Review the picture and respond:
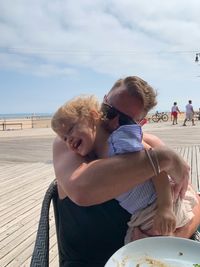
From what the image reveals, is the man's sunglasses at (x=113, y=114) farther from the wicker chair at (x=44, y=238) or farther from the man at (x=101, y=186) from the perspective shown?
the wicker chair at (x=44, y=238)

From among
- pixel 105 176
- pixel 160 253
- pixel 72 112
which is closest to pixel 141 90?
pixel 72 112

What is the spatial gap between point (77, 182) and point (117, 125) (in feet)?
1.00

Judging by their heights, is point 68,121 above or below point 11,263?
above

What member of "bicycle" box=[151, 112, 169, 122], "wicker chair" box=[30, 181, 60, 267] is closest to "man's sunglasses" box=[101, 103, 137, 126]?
"wicker chair" box=[30, 181, 60, 267]

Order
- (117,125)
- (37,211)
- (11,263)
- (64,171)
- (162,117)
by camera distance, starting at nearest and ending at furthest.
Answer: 1. (64,171)
2. (117,125)
3. (11,263)
4. (37,211)
5. (162,117)

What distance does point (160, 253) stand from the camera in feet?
4.04

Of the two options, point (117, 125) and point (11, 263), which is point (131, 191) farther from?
point (11, 263)

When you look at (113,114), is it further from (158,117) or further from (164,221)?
(158,117)

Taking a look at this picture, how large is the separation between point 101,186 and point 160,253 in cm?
29

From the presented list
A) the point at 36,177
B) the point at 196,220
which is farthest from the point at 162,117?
the point at 196,220

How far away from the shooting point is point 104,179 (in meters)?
1.25

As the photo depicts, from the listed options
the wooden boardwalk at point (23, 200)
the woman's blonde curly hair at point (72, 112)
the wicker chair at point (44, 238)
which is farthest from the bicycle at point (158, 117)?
the woman's blonde curly hair at point (72, 112)

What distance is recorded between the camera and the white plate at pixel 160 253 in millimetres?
1183

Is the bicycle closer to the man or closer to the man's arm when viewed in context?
the man
